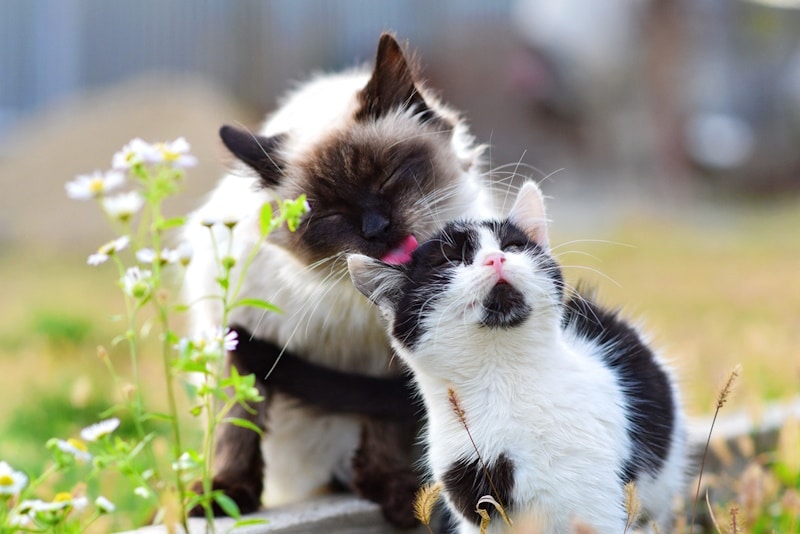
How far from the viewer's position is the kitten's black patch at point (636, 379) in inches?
78.4

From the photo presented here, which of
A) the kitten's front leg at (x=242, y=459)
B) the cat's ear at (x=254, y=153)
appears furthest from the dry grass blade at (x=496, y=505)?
the cat's ear at (x=254, y=153)

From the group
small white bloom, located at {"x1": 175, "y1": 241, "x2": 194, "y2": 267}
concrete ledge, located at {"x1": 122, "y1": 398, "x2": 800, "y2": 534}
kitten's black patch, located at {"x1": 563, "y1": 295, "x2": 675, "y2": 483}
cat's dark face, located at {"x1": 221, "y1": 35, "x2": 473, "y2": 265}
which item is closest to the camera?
small white bloom, located at {"x1": 175, "y1": 241, "x2": 194, "y2": 267}

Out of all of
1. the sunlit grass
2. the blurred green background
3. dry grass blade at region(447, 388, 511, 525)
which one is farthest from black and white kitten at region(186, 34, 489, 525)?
the blurred green background

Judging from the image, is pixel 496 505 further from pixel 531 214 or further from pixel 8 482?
pixel 8 482

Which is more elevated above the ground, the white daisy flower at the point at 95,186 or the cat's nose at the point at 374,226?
the cat's nose at the point at 374,226

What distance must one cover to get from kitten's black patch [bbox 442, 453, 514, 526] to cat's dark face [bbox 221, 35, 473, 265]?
58 cm

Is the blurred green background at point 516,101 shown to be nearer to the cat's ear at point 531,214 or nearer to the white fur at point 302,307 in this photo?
the white fur at point 302,307

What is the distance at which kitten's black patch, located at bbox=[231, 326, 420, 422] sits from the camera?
238 cm

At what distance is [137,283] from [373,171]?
889 mm

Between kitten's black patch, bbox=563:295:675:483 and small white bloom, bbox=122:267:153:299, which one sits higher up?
small white bloom, bbox=122:267:153:299

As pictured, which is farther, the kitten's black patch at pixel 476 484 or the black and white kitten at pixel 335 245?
the black and white kitten at pixel 335 245

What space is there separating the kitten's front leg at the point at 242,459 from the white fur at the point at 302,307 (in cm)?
10

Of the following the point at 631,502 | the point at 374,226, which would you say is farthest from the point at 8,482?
the point at 631,502

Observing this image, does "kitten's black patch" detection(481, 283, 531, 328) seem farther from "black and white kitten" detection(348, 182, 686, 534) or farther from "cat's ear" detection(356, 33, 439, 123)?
"cat's ear" detection(356, 33, 439, 123)
